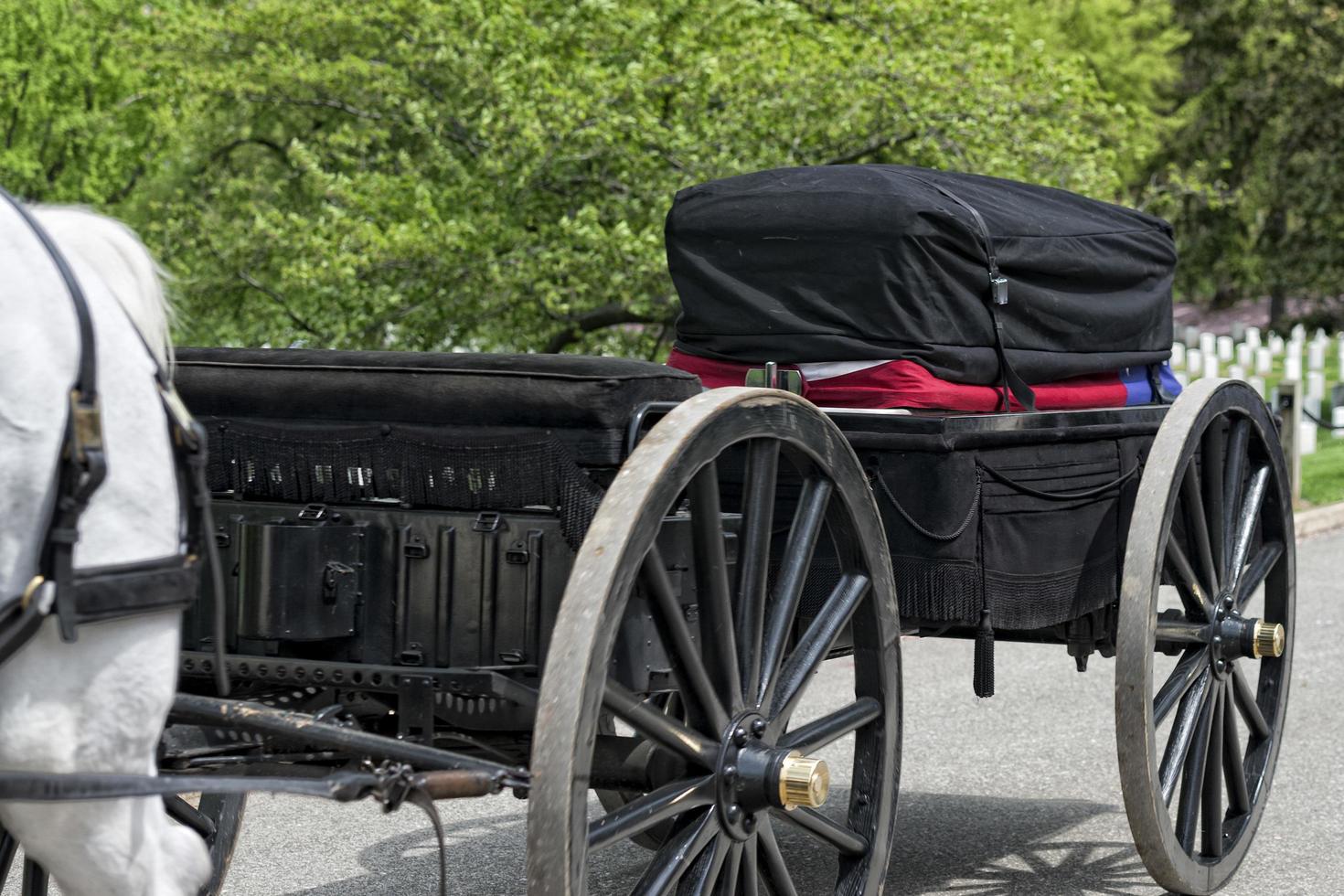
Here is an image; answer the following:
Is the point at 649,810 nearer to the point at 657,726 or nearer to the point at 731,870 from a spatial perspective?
the point at 657,726

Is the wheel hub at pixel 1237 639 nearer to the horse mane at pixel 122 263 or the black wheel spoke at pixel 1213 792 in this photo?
the black wheel spoke at pixel 1213 792

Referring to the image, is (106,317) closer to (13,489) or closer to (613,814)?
(13,489)

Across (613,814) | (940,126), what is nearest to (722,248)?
(613,814)

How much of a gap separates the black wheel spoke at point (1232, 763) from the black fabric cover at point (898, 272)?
3.34ft

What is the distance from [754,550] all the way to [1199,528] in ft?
5.61

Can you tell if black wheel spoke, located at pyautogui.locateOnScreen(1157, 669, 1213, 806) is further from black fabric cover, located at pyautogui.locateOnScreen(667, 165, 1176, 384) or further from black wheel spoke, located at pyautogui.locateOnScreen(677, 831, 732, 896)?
black wheel spoke, located at pyautogui.locateOnScreen(677, 831, 732, 896)

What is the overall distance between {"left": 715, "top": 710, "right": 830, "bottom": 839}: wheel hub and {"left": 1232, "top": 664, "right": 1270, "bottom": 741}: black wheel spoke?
1983 millimetres

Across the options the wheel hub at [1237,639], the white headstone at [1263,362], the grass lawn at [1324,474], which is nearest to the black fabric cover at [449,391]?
the wheel hub at [1237,639]

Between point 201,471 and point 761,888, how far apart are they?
5.57ft

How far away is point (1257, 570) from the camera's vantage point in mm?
4816

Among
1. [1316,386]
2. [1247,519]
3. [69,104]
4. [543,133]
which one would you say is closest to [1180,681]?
[1247,519]

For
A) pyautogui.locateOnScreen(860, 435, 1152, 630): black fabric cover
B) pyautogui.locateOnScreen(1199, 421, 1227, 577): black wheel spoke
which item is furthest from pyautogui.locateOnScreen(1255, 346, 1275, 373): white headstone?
pyautogui.locateOnScreen(860, 435, 1152, 630): black fabric cover

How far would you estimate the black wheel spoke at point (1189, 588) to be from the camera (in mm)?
4332

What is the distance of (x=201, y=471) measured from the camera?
2318 mm
